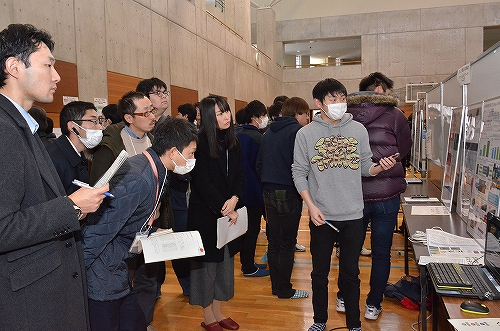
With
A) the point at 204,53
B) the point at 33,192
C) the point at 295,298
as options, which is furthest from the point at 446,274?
the point at 204,53

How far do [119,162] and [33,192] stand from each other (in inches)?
11.0

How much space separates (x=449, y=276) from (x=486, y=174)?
859 millimetres

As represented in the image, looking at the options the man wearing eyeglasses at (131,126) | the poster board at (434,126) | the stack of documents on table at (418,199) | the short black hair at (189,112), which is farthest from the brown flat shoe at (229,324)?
the poster board at (434,126)

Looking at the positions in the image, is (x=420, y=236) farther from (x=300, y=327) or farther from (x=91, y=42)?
(x=91, y=42)

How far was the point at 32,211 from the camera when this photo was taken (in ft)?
4.11

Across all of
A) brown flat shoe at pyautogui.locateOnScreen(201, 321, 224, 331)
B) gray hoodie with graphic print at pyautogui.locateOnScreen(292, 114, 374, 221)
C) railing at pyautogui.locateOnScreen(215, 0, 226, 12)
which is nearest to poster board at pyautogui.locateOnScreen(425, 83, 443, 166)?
gray hoodie with graphic print at pyautogui.locateOnScreen(292, 114, 374, 221)

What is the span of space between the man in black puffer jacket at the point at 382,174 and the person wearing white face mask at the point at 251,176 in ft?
3.98

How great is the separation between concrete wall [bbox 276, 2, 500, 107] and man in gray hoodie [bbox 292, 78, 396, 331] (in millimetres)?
13968

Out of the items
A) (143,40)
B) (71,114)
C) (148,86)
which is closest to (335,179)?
(71,114)

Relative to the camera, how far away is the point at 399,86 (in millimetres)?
15492

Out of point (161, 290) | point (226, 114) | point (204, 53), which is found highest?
point (204, 53)

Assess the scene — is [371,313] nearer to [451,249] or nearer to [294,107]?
[451,249]

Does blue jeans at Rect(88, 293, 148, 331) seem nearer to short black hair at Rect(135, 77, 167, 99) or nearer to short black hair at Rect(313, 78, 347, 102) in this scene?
short black hair at Rect(313, 78, 347, 102)

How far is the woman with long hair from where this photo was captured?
8.86ft
